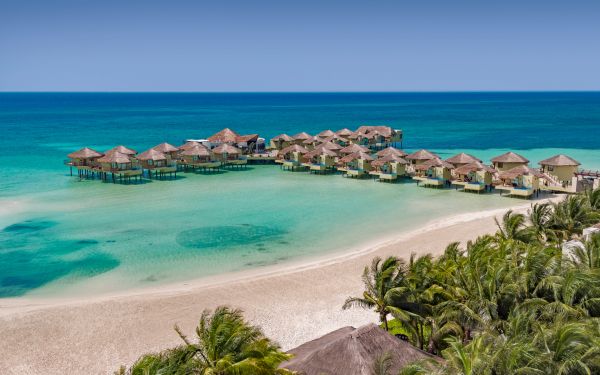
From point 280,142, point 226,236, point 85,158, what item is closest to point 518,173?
point 226,236

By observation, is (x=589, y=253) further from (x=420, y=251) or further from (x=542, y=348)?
(x=420, y=251)

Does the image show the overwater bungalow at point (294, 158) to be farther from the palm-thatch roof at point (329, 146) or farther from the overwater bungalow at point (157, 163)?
the overwater bungalow at point (157, 163)

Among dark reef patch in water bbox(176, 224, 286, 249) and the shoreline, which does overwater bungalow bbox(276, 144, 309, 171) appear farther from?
the shoreline

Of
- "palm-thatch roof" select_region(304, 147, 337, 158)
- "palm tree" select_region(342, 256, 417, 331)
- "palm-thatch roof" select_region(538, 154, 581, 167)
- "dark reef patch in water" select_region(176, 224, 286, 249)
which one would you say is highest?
"palm-thatch roof" select_region(538, 154, 581, 167)

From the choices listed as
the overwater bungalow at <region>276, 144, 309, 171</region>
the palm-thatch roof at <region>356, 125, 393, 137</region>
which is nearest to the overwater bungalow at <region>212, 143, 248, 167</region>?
the overwater bungalow at <region>276, 144, 309, 171</region>

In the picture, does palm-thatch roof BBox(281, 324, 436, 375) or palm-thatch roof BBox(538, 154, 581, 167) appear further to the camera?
palm-thatch roof BBox(538, 154, 581, 167)

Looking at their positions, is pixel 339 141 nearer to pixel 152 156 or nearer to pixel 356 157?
pixel 356 157

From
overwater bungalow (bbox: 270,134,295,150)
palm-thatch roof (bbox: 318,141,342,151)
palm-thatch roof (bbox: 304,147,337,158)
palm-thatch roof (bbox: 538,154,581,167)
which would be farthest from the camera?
overwater bungalow (bbox: 270,134,295,150)
